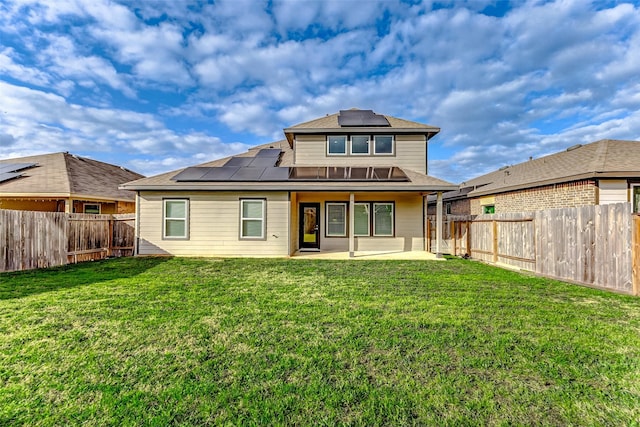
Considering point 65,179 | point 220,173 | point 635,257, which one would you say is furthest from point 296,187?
point 65,179

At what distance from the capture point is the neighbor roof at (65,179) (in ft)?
43.0

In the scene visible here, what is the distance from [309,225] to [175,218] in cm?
567

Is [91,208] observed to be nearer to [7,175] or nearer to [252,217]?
[7,175]

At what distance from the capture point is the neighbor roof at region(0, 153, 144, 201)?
13109mm

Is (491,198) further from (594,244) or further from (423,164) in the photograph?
(594,244)

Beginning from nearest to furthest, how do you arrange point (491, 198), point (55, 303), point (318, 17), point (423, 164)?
point (55, 303), point (318, 17), point (423, 164), point (491, 198)

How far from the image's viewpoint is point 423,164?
1292cm

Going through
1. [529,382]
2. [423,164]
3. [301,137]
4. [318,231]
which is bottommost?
[529,382]

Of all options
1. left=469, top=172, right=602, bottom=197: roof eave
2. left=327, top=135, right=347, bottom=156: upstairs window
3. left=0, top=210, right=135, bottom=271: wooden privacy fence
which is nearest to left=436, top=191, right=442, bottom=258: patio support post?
left=469, top=172, right=602, bottom=197: roof eave

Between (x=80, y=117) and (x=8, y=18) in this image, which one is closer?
(x=8, y=18)

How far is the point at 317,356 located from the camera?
123 inches

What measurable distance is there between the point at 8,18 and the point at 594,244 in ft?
57.8

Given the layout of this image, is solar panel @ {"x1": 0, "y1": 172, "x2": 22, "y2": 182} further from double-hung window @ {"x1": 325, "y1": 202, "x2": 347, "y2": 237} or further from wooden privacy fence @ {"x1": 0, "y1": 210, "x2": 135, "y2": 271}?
double-hung window @ {"x1": 325, "y1": 202, "x2": 347, "y2": 237}

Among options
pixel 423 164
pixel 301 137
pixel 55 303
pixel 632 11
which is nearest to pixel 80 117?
pixel 301 137
